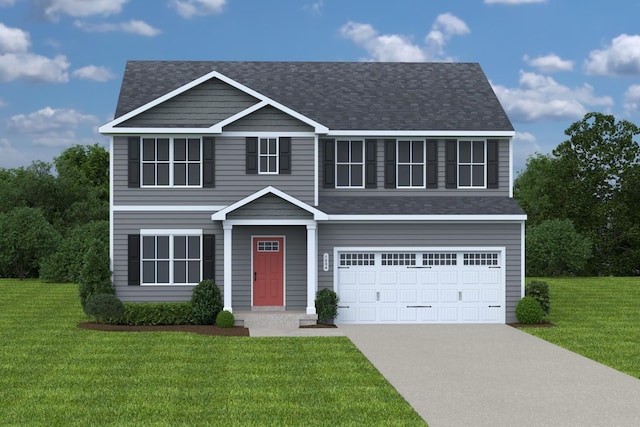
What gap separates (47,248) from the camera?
50.3 meters

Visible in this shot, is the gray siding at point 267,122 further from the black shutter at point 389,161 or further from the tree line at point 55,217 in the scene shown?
the tree line at point 55,217

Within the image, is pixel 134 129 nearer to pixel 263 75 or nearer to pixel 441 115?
pixel 263 75

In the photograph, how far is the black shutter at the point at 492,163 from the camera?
1153 inches

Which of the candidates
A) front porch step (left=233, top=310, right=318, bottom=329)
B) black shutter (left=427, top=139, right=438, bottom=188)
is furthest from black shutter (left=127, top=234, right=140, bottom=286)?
black shutter (left=427, top=139, right=438, bottom=188)

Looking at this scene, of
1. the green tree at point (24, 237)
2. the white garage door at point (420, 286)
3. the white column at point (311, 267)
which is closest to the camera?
the white column at point (311, 267)

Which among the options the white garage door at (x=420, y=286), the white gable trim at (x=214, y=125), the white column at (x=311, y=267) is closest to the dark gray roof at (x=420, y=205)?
the white column at (x=311, y=267)

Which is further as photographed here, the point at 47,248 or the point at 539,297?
the point at 47,248

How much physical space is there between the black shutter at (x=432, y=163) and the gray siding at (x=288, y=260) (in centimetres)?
460

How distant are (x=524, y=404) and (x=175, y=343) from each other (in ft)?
34.3

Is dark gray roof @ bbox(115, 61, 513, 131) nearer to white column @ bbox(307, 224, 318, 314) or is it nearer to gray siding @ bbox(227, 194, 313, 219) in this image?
gray siding @ bbox(227, 194, 313, 219)

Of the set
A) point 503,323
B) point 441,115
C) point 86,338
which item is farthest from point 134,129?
point 503,323

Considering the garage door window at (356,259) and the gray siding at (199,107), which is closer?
the gray siding at (199,107)

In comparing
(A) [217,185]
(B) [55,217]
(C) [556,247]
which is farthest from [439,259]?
(B) [55,217]

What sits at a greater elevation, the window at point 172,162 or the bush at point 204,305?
the window at point 172,162
